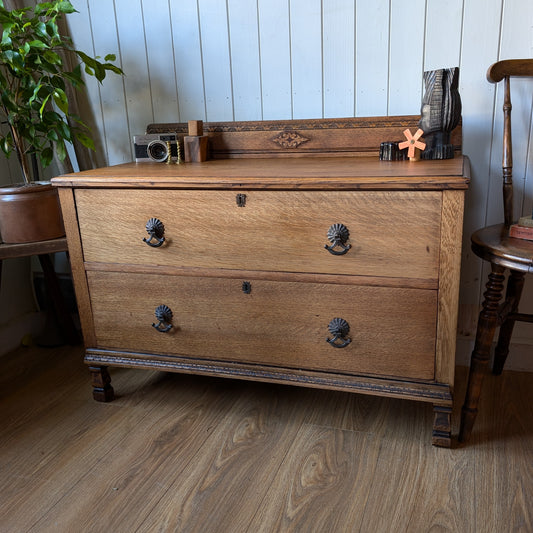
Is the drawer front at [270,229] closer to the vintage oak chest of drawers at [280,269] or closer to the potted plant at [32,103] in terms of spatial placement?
the vintage oak chest of drawers at [280,269]

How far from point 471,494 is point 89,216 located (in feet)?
4.02

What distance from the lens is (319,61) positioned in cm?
175

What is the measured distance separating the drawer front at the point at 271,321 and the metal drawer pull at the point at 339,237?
11 centimetres

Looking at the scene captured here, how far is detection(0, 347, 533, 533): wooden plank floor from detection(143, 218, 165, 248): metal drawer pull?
0.55m

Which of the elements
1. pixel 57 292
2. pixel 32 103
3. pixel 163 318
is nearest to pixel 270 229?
pixel 163 318

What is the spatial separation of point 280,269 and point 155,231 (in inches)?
14.2

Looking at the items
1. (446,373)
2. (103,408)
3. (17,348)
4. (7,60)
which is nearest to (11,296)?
(17,348)

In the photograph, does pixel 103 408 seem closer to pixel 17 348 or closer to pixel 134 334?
pixel 134 334

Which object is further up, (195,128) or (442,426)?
(195,128)

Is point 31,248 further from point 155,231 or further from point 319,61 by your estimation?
point 319,61

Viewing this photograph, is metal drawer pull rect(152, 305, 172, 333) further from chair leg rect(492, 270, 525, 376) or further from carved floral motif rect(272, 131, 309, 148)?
chair leg rect(492, 270, 525, 376)

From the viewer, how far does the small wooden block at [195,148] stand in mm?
1732

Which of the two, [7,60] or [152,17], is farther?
[152,17]

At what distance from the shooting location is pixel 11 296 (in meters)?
2.19
